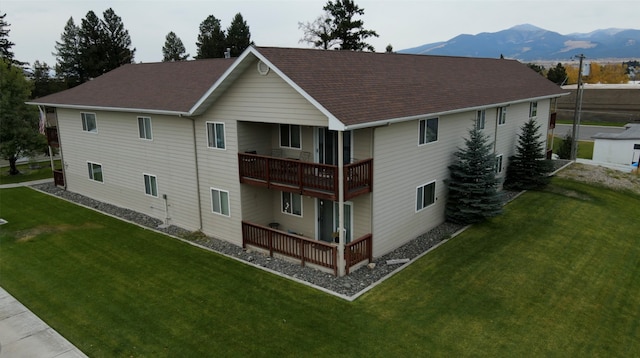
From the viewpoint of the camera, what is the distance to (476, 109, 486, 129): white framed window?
2042 cm

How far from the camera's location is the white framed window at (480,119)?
20.4m

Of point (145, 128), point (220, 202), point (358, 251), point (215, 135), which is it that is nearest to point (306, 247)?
point (358, 251)

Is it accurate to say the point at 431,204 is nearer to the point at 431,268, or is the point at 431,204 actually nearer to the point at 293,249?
the point at 431,268

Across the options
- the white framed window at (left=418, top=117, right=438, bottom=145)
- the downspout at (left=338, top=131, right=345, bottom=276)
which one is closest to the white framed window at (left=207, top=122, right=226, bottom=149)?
the downspout at (left=338, top=131, right=345, bottom=276)

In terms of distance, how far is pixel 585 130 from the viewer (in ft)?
185

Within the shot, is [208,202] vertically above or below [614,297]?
above

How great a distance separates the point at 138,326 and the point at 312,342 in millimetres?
4820

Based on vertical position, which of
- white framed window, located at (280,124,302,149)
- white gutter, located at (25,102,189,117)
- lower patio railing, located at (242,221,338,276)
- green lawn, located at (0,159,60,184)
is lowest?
green lawn, located at (0,159,60,184)

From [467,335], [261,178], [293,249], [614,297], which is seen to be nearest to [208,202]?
[261,178]

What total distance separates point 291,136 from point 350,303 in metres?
7.33

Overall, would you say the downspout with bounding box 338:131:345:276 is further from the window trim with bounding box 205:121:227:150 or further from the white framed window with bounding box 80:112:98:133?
the white framed window with bounding box 80:112:98:133

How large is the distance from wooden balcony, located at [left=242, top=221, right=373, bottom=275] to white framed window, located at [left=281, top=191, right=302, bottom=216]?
1.92m

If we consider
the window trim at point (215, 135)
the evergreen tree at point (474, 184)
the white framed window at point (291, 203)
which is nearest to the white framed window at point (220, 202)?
the window trim at point (215, 135)

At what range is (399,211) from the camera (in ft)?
53.5
